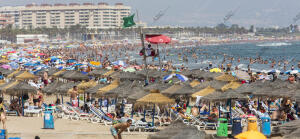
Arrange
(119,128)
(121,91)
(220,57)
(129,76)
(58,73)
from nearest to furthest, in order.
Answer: (119,128) → (121,91) → (129,76) → (58,73) → (220,57)

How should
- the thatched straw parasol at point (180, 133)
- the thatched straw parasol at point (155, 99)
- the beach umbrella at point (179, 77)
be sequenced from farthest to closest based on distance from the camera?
1. the beach umbrella at point (179, 77)
2. the thatched straw parasol at point (155, 99)
3. the thatched straw parasol at point (180, 133)

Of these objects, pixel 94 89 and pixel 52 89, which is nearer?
pixel 94 89

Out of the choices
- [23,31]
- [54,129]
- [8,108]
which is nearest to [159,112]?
[54,129]

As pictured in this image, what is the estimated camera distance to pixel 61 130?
15820mm

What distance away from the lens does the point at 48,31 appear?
184 m

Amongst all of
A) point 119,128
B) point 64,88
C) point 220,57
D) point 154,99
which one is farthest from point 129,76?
point 220,57

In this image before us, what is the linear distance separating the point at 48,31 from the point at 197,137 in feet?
587

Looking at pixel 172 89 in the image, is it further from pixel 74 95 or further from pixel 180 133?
pixel 180 133

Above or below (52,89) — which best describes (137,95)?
above

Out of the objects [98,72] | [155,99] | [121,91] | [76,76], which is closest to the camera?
[155,99]

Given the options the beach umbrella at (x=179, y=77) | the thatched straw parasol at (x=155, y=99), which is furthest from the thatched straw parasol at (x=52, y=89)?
the thatched straw parasol at (x=155, y=99)

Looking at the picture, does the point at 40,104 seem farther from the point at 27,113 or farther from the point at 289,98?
the point at 289,98

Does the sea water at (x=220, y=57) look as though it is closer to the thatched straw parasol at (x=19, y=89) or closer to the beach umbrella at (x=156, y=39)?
the beach umbrella at (x=156, y=39)

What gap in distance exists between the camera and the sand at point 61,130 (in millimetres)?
14734
